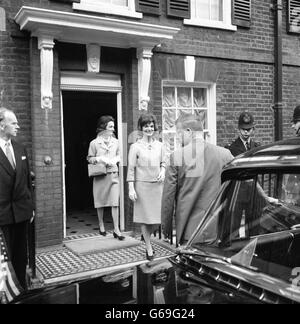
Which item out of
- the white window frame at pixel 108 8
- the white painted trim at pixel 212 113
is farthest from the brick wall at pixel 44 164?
the white painted trim at pixel 212 113

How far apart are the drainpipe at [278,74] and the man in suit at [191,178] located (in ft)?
17.8

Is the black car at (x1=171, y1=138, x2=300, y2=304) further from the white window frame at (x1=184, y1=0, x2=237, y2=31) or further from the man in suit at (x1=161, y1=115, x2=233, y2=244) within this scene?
the white window frame at (x1=184, y1=0, x2=237, y2=31)

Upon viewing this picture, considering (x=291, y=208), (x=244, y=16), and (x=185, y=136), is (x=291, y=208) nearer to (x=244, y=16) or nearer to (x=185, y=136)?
(x=185, y=136)

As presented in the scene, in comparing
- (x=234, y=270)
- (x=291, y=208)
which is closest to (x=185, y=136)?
(x=291, y=208)

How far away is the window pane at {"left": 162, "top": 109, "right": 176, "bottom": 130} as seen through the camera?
7992 millimetres

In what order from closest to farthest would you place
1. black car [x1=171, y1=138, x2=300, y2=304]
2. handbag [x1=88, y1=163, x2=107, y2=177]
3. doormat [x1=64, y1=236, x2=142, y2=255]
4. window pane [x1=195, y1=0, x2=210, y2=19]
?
black car [x1=171, y1=138, x2=300, y2=304]
doormat [x1=64, y1=236, x2=142, y2=255]
handbag [x1=88, y1=163, x2=107, y2=177]
window pane [x1=195, y1=0, x2=210, y2=19]

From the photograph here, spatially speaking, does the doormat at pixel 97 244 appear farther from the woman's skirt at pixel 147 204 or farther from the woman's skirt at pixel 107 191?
the woman's skirt at pixel 147 204

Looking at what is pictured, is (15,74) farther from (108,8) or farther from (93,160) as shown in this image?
(108,8)

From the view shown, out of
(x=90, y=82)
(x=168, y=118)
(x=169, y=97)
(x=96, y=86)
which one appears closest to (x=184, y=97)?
(x=169, y=97)

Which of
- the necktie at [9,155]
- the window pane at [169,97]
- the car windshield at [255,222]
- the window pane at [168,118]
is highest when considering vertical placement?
the window pane at [169,97]

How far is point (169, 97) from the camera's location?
8039mm

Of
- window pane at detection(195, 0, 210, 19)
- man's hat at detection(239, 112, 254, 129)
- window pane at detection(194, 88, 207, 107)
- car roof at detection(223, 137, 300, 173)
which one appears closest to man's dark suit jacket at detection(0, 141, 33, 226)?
car roof at detection(223, 137, 300, 173)

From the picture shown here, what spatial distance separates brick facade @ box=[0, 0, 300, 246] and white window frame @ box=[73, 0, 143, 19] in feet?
0.70

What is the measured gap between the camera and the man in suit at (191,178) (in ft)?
13.0
